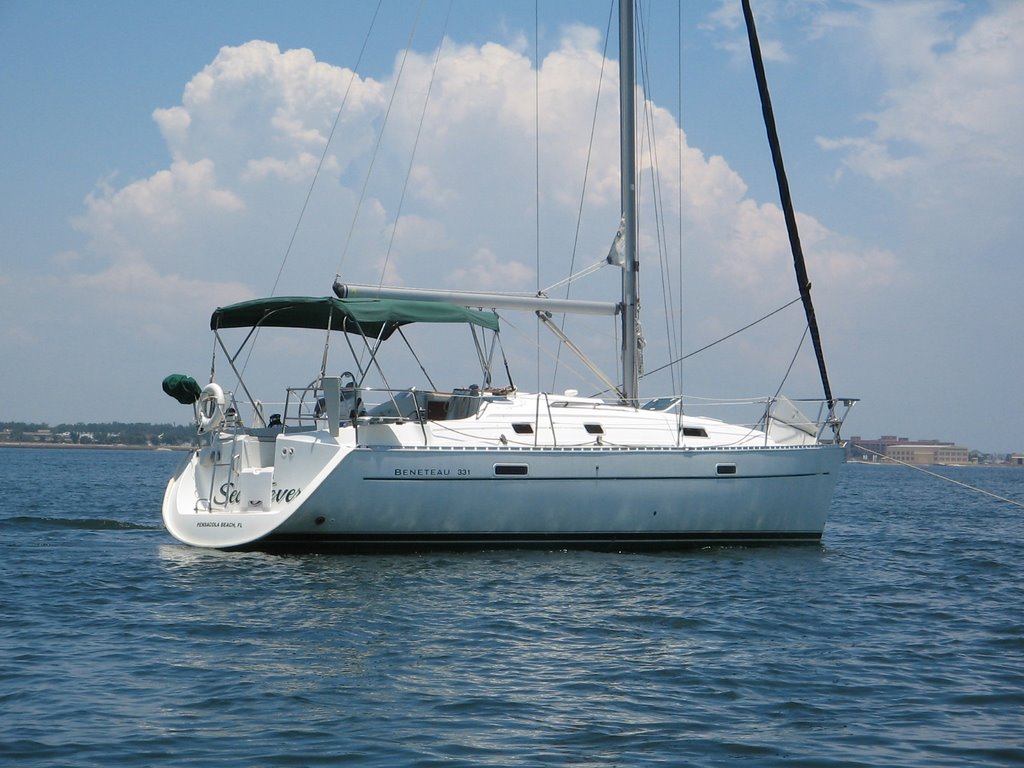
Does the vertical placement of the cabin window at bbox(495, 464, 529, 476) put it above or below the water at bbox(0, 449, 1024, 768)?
above

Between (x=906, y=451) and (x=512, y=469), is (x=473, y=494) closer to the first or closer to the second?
(x=512, y=469)

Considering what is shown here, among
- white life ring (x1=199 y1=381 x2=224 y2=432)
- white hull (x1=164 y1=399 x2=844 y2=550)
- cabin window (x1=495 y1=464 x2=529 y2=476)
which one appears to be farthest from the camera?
white life ring (x1=199 y1=381 x2=224 y2=432)

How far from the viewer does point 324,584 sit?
1416 cm

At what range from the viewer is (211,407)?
18688 mm

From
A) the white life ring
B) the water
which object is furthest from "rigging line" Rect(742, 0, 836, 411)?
the white life ring

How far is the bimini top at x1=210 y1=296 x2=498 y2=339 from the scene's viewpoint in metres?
17.2

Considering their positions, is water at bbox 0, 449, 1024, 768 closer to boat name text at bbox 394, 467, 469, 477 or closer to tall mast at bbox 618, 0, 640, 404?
boat name text at bbox 394, 467, 469, 477

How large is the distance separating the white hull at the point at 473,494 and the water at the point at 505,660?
0.47 meters

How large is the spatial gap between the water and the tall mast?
4.16m

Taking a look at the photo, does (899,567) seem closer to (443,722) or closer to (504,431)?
(504,431)

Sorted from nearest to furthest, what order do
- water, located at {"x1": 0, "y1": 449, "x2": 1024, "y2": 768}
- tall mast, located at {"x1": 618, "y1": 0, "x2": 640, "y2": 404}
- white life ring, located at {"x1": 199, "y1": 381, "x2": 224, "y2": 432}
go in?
water, located at {"x1": 0, "y1": 449, "x2": 1024, "y2": 768} < white life ring, located at {"x1": 199, "y1": 381, "x2": 224, "y2": 432} < tall mast, located at {"x1": 618, "y1": 0, "x2": 640, "y2": 404}

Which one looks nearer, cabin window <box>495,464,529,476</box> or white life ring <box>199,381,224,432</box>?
cabin window <box>495,464,529,476</box>

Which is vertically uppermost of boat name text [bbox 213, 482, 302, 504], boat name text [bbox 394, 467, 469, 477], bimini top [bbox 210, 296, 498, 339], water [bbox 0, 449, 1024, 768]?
bimini top [bbox 210, 296, 498, 339]

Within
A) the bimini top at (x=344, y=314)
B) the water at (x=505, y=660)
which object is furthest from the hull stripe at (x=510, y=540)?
the bimini top at (x=344, y=314)
